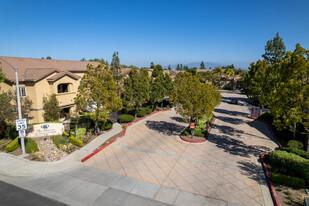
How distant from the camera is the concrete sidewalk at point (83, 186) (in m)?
9.74

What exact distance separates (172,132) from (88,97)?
9.91m

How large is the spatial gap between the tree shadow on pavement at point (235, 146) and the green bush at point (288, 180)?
423 cm

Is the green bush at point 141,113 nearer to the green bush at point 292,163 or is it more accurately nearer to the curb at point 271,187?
the curb at point 271,187

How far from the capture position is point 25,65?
24000 millimetres

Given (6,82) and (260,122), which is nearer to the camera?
(6,82)

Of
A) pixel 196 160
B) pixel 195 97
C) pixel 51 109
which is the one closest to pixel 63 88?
pixel 51 109

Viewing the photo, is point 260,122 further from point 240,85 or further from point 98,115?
point 240,85

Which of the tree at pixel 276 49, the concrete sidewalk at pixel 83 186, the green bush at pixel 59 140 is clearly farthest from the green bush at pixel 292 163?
the tree at pixel 276 49

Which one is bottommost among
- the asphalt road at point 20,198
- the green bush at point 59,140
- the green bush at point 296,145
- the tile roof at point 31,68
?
the asphalt road at point 20,198

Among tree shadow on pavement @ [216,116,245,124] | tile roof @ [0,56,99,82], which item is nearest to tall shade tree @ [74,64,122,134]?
tile roof @ [0,56,99,82]

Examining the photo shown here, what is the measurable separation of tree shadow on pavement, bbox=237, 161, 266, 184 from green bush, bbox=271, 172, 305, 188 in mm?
725

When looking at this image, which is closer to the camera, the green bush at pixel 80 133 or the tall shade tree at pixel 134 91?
the green bush at pixel 80 133

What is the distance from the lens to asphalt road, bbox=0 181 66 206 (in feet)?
31.5

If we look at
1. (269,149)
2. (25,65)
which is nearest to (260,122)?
(269,149)
